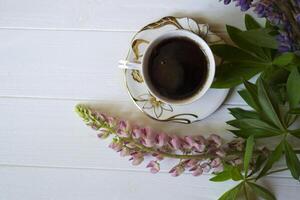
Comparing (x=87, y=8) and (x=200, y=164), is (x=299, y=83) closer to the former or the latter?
(x=200, y=164)

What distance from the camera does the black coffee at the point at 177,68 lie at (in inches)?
27.8

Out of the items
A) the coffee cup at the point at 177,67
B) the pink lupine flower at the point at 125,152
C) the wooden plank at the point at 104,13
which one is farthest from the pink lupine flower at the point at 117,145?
the wooden plank at the point at 104,13

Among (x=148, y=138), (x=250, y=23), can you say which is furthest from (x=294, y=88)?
(x=148, y=138)

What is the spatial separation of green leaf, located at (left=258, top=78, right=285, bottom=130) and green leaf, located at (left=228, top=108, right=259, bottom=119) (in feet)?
0.18

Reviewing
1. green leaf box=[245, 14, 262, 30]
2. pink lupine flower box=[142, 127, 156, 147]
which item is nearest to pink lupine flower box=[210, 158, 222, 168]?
pink lupine flower box=[142, 127, 156, 147]

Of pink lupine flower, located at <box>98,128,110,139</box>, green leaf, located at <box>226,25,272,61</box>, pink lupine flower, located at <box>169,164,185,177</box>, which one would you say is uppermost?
green leaf, located at <box>226,25,272,61</box>

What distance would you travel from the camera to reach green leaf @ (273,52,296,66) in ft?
2.03

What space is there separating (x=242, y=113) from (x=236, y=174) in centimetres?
10

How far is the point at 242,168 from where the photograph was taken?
2.35ft

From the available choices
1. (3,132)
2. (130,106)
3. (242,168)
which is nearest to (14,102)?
(3,132)

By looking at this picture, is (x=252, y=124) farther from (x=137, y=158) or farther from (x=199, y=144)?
(x=137, y=158)

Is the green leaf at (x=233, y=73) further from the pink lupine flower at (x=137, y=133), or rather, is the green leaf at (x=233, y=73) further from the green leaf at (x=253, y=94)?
the pink lupine flower at (x=137, y=133)

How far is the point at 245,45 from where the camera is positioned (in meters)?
0.69

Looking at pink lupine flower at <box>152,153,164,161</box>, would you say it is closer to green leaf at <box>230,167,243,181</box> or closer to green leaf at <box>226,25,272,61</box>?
green leaf at <box>230,167,243,181</box>
